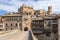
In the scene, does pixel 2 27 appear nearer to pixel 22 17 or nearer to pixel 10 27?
pixel 10 27

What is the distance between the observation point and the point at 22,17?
85812 mm

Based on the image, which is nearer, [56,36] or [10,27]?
[56,36]

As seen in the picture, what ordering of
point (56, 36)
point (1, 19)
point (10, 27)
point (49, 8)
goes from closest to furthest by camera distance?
point (56, 36) < point (10, 27) < point (1, 19) < point (49, 8)

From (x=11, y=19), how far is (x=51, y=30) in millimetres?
18640

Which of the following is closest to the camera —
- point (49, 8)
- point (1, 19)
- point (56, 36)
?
point (56, 36)

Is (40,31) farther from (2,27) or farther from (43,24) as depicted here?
(2,27)

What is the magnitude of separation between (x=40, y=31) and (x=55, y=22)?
718 cm

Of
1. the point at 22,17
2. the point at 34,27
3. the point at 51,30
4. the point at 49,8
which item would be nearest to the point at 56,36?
the point at 51,30

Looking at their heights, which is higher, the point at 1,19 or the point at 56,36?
the point at 1,19

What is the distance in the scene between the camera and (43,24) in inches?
3238

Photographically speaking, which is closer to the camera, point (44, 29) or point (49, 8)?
point (44, 29)

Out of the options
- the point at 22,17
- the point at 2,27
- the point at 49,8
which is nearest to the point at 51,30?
the point at 22,17

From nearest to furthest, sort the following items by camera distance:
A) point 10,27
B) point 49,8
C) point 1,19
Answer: point 10,27, point 1,19, point 49,8

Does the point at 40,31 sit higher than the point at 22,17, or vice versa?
the point at 22,17
